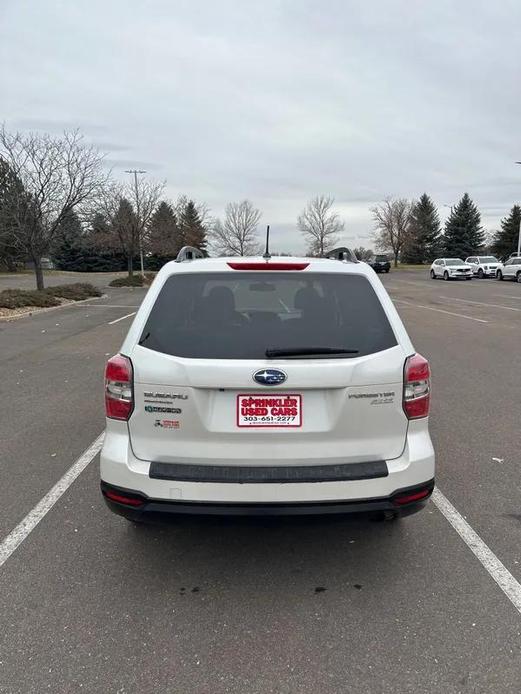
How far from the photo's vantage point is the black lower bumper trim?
2.55 metres

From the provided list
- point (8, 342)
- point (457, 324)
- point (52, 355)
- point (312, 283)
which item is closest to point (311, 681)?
→ point (312, 283)

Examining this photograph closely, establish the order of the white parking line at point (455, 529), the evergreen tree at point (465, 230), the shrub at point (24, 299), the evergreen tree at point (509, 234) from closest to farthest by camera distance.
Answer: the white parking line at point (455, 529), the shrub at point (24, 299), the evergreen tree at point (509, 234), the evergreen tree at point (465, 230)

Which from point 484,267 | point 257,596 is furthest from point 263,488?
point 484,267

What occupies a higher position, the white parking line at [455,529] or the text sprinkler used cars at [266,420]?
the text sprinkler used cars at [266,420]

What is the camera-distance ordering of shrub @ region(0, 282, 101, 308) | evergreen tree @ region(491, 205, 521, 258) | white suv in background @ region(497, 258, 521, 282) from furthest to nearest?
1. evergreen tree @ region(491, 205, 521, 258)
2. white suv in background @ region(497, 258, 521, 282)
3. shrub @ region(0, 282, 101, 308)

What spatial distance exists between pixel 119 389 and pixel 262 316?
0.86 m

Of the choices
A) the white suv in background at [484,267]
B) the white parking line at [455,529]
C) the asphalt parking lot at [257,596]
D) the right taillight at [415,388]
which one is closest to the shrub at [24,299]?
the asphalt parking lot at [257,596]

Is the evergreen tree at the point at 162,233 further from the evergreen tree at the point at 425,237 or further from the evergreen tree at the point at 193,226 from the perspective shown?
the evergreen tree at the point at 425,237

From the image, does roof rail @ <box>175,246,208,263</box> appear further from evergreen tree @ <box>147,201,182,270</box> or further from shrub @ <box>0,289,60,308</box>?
evergreen tree @ <box>147,201,182,270</box>

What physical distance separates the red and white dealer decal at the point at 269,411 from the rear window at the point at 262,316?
0.22 m

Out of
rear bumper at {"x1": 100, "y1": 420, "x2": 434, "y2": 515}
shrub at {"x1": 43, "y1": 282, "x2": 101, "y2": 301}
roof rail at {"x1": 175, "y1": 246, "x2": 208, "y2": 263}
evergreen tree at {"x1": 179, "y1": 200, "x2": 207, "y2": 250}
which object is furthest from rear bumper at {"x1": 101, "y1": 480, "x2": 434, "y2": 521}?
evergreen tree at {"x1": 179, "y1": 200, "x2": 207, "y2": 250}

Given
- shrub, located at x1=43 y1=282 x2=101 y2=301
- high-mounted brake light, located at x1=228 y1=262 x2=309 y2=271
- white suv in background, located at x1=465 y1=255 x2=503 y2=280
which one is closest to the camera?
high-mounted brake light, located at x1=228 y1=262 x2=309 y2=271

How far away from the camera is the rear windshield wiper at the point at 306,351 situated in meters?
2.60

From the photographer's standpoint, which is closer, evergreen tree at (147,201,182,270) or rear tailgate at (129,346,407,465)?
rear tailgate at (129,346,407,465)
